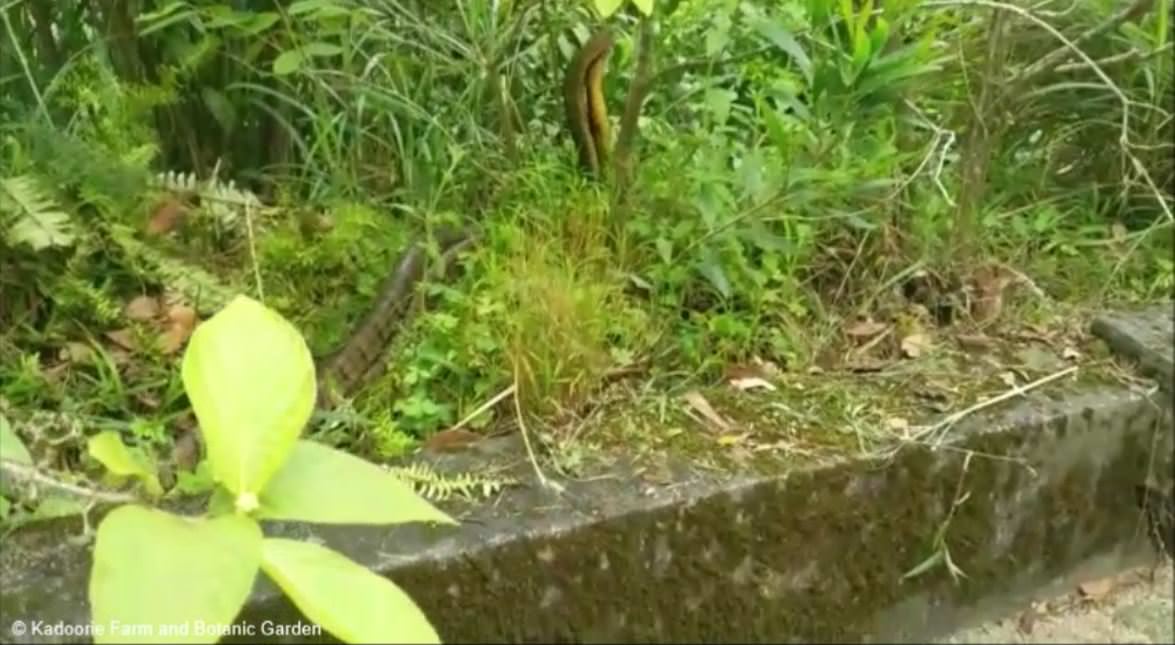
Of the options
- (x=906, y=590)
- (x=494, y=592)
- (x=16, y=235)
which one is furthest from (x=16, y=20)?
(x=906, y=590)

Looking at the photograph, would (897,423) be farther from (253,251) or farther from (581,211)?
(253,251)

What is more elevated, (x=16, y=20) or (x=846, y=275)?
(x=16, y=20)

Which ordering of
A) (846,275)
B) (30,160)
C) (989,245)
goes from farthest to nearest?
(989,245) < (846,275) < (30,160)

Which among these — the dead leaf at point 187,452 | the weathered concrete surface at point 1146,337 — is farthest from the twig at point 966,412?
the dead leaf at point 187,452

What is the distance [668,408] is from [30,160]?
99 centimetres

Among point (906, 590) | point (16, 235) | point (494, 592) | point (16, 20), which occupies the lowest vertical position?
point (906, 590)

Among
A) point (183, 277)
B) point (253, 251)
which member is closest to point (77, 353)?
point (183, 277)

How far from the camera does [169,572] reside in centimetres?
88

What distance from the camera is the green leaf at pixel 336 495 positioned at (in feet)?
3.07

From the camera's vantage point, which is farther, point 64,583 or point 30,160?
point 30,160

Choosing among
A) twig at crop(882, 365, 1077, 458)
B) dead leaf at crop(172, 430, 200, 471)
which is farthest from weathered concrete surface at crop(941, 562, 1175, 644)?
dead leaf at crop(172, 430, 200, 471)

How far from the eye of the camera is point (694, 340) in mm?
2162

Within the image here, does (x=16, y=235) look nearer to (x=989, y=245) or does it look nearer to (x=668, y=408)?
(x=668, y=408)

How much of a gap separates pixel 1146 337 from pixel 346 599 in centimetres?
177
